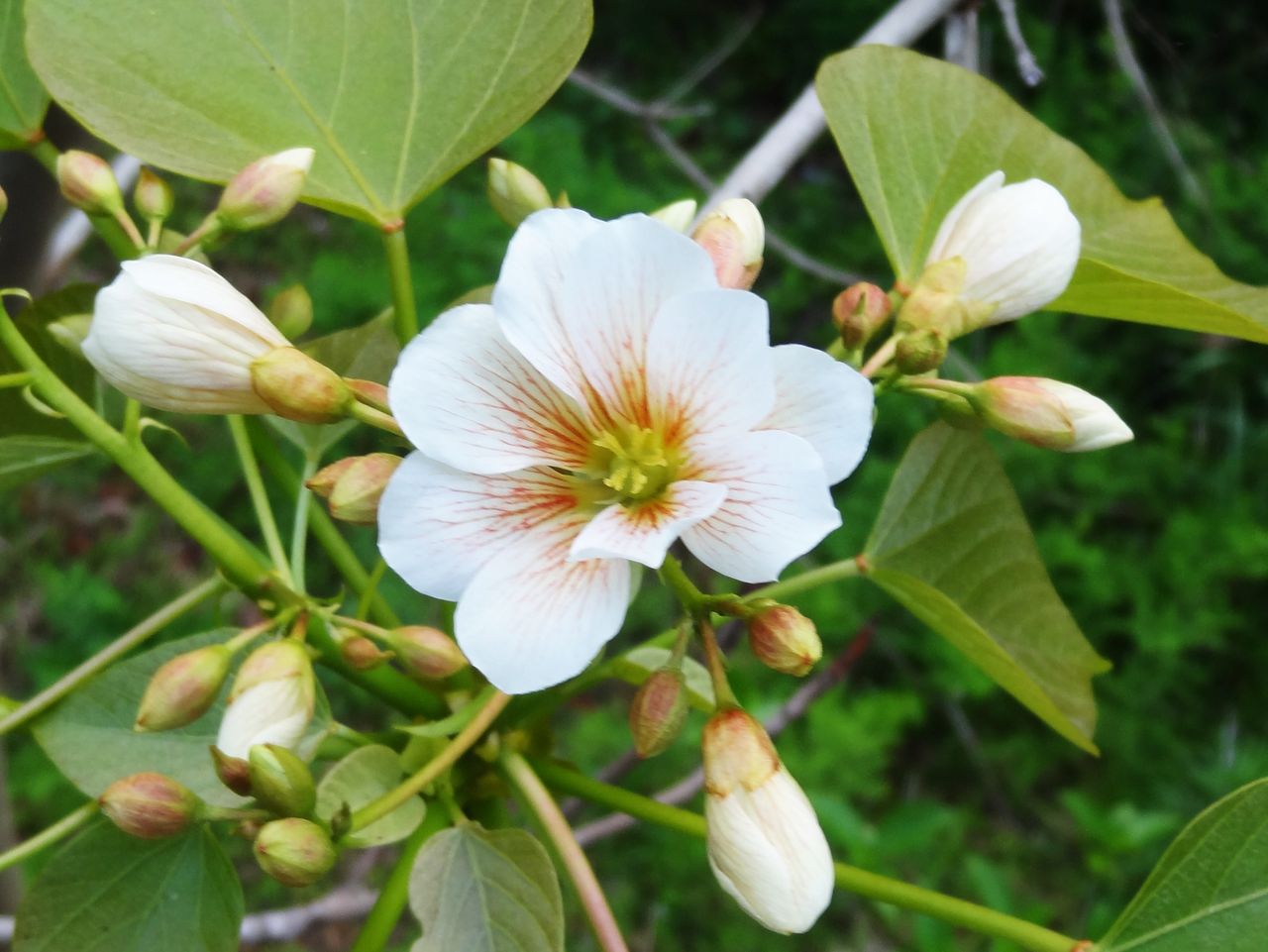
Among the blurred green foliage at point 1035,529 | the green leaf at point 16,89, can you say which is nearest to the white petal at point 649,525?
the green leaf at point 16,89

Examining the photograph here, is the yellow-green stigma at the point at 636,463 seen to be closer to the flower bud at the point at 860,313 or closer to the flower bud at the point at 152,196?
the flower bud at the point at 860,313

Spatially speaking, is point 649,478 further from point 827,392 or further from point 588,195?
point 588,195

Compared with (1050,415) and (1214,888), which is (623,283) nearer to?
(1050,415)

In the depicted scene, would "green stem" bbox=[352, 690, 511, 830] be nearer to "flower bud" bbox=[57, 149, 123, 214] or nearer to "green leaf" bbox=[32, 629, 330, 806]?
"green leaf" bbox=[32, 629, 330, 806]

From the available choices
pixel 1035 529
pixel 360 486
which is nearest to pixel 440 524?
pixel 360 486

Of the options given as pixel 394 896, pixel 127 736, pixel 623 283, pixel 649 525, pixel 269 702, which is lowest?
pixel 394 896

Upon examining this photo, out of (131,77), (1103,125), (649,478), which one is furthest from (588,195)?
(649,478)
